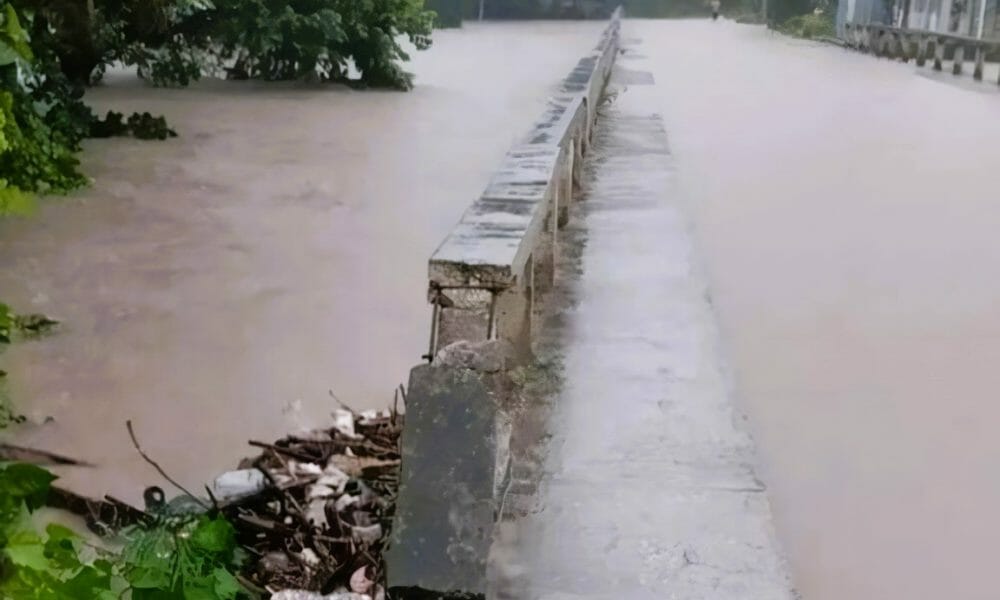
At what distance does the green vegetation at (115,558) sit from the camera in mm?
2303

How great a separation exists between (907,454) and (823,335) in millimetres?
1408

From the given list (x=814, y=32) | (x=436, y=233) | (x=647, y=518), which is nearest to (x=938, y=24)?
(x=814, y=32)

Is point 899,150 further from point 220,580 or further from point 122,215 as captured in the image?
point 220,580

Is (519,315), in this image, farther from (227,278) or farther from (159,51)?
(159,51)

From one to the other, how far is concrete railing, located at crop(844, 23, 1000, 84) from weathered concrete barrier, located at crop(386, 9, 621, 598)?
16.0 meters

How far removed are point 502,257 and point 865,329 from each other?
314 cm

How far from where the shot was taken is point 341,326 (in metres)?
5.61

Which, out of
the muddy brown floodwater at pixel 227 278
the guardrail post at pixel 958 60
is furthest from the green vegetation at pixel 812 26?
the muddy brown floodwater at pixel 227 278

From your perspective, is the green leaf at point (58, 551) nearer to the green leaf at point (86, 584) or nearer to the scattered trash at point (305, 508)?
the green leaf at point (86, 584)

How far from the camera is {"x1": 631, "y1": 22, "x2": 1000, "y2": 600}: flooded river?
345 centimetres

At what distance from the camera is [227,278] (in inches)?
255

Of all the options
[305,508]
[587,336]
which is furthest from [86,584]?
[587,336]

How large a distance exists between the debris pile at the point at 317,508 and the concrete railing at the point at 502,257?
57 centimetres

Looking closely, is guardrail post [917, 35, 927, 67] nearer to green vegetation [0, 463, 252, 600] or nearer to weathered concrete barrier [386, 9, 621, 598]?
weathered concrete barrier [386, 9, 621, 598]
